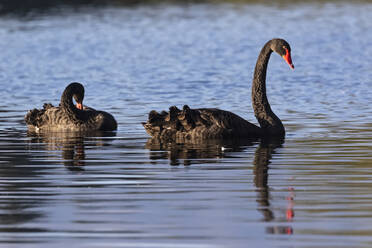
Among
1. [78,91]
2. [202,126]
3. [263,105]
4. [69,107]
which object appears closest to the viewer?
[202,126]

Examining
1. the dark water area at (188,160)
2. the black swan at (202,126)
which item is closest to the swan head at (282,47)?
the black swan at (202,126)

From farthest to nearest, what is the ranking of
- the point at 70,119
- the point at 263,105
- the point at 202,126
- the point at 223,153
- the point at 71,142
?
the point at 70,119
the point at 263,105
the point at 71,142
the point at 202,126
the point at 223,153

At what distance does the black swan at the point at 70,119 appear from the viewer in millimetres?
14125

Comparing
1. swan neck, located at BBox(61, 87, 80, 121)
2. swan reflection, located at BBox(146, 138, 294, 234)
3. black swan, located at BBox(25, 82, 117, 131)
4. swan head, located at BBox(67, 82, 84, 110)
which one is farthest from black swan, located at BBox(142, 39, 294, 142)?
swan head, located at BBox(67, 82, 84, 110)

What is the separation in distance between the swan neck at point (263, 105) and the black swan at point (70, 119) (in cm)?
218

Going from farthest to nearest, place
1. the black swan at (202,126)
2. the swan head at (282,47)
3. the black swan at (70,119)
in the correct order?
1. the black swan at (70,119)
2. the swan head at (282,47)
3. the black swan at (202,126)

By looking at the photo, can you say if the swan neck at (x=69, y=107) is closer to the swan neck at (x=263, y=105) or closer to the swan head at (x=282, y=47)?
the swan neck at (x=263, y=105)

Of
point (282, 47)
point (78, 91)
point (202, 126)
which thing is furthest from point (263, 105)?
point (78, 91)

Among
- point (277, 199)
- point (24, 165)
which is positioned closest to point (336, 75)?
point (24, 165)

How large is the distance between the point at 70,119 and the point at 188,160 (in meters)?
3.95

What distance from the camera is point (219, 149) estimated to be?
38.7 feet

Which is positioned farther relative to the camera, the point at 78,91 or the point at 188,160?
the point at 78,91

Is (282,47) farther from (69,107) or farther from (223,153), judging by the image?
(69,107)

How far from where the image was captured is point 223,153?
1143 centimetres
